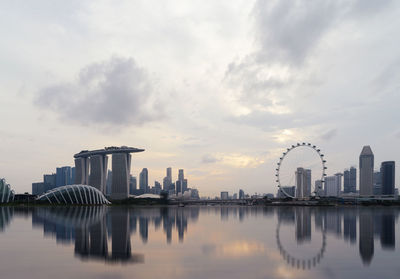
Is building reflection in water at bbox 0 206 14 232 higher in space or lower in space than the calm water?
lower

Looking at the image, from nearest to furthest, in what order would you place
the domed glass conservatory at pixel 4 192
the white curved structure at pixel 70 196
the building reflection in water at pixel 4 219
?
the building reflection in water at pixel 4 219, the white curved structure at pixel 70 196, the domed glass conservatory at pixel 4 192

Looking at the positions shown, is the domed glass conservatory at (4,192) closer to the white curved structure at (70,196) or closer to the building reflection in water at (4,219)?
the white curved structure at (70,196)

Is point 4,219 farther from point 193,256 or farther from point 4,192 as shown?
point 4,192

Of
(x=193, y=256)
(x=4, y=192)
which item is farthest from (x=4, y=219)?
(x=4, y=192)

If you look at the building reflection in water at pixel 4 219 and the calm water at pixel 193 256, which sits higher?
the calm water at pixel 193 256

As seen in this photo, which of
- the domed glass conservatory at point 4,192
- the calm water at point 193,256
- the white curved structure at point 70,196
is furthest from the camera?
the domed glass conservatory at point 4,192

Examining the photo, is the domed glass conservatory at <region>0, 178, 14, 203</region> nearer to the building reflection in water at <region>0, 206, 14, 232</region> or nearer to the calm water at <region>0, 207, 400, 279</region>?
the building reflection in water at <region>0, 206, 14, 232</region>

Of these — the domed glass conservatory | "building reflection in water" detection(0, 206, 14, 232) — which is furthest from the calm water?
the domed glass conservatory

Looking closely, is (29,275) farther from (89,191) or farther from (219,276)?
(89,191)

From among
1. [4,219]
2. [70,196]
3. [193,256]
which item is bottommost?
[70,196]

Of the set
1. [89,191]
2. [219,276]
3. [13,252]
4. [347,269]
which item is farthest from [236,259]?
[89,191]

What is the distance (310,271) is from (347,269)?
2.83 metres

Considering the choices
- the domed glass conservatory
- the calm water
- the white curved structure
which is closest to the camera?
the calm water

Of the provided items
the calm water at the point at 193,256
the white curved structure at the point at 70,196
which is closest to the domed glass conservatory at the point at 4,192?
the white curved structure at the point at 70,196
